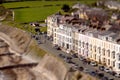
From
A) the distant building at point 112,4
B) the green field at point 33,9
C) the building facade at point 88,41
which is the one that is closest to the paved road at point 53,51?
the building facade at point 88,41

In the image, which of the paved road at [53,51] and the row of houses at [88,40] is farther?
the row of houses at [88,40]

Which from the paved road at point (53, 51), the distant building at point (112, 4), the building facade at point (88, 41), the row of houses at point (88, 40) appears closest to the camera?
the paved road at point (53, 51)

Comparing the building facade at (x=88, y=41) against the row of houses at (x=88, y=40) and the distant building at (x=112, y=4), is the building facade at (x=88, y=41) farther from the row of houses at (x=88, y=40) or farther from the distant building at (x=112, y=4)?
the distant building at (x=112, y=4)

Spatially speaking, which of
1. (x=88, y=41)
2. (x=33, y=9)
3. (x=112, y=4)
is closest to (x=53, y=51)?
(x=88, y=41)

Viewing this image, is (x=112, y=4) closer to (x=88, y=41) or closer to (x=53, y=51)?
(x=53, y=51)

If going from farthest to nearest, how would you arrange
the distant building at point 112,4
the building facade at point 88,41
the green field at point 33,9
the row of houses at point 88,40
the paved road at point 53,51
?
1. the distant building at point 112,4
2. the green field at point 33,9
3. the row of houses at point 88,40
4. the building facade at point 88,41
5. the paved road at point 53,51

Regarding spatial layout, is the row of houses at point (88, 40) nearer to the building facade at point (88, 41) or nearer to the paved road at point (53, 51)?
the building facade at point (88, 41)

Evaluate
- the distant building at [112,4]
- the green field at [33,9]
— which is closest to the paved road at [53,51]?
the green field at [33,9]

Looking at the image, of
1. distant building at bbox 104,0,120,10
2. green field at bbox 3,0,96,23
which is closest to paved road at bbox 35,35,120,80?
green field at bbox 3,0,96,23

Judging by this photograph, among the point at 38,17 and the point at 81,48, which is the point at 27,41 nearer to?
the point at 81,48

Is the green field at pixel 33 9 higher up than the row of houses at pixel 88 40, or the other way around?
the row of houses at pixel 88 40
